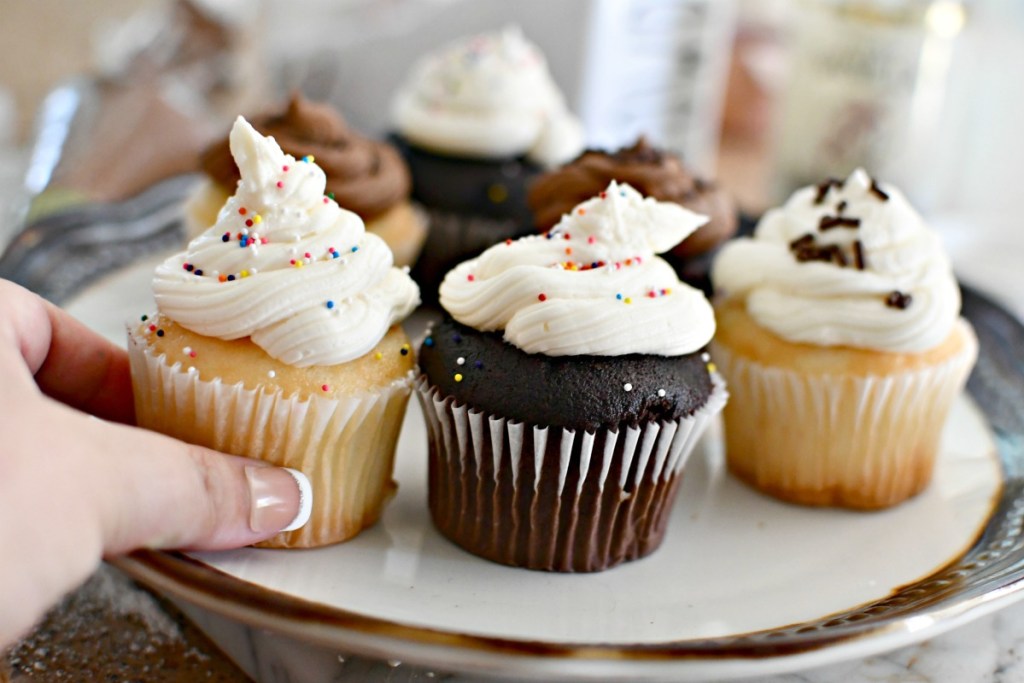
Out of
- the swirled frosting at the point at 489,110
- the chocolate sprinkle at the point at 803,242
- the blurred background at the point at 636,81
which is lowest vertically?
the blurred background at the point at 636,81

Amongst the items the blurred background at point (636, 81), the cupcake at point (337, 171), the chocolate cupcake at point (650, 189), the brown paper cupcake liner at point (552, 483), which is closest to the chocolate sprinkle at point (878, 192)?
the chocolate cupcake at point (650, 189)

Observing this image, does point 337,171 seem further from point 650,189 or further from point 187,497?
point 187,497

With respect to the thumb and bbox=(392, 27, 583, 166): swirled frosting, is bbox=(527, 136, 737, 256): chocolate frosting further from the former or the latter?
the thumb

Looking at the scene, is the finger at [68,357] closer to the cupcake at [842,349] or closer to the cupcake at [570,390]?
the cupcake at [570,390]

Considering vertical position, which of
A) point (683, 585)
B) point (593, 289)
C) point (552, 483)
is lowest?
point (683, 585)

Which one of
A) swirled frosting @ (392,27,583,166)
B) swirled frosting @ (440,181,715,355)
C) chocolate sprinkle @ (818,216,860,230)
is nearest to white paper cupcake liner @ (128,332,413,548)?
swirled frosting @ (440,181,715,355)

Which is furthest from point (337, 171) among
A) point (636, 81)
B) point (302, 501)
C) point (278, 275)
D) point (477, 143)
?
point (636, 81)
